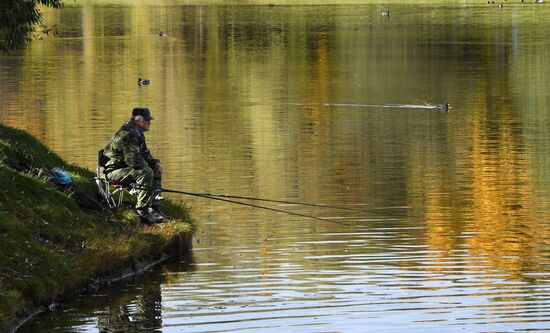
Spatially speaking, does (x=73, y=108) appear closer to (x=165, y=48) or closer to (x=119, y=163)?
(x=119, y=163)

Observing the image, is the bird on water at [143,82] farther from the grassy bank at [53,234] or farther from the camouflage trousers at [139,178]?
the camouflage trousers at [139,178]

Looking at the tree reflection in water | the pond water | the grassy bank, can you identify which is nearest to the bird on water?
the pond water

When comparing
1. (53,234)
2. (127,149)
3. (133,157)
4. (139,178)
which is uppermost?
(127,149)

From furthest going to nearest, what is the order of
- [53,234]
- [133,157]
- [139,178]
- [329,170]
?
[329,170] → [139,178] → [133,157] → [53,234]

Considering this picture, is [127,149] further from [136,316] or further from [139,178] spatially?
[136,316]

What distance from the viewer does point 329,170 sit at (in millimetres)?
38688

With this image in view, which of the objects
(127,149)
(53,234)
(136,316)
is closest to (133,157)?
(127,149)

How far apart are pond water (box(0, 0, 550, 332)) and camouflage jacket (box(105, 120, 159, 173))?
1.84 meters

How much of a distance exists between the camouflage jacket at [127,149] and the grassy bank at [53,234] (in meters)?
1.00

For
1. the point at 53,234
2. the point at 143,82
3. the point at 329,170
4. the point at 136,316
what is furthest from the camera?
the point at 143,82

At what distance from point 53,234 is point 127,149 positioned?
2390 mm

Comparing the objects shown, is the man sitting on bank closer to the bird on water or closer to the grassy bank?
the grassy bank

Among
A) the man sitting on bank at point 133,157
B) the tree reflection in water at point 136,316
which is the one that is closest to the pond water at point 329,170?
the tree reflection in water at point 136,316

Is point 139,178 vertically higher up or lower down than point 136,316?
higher up
